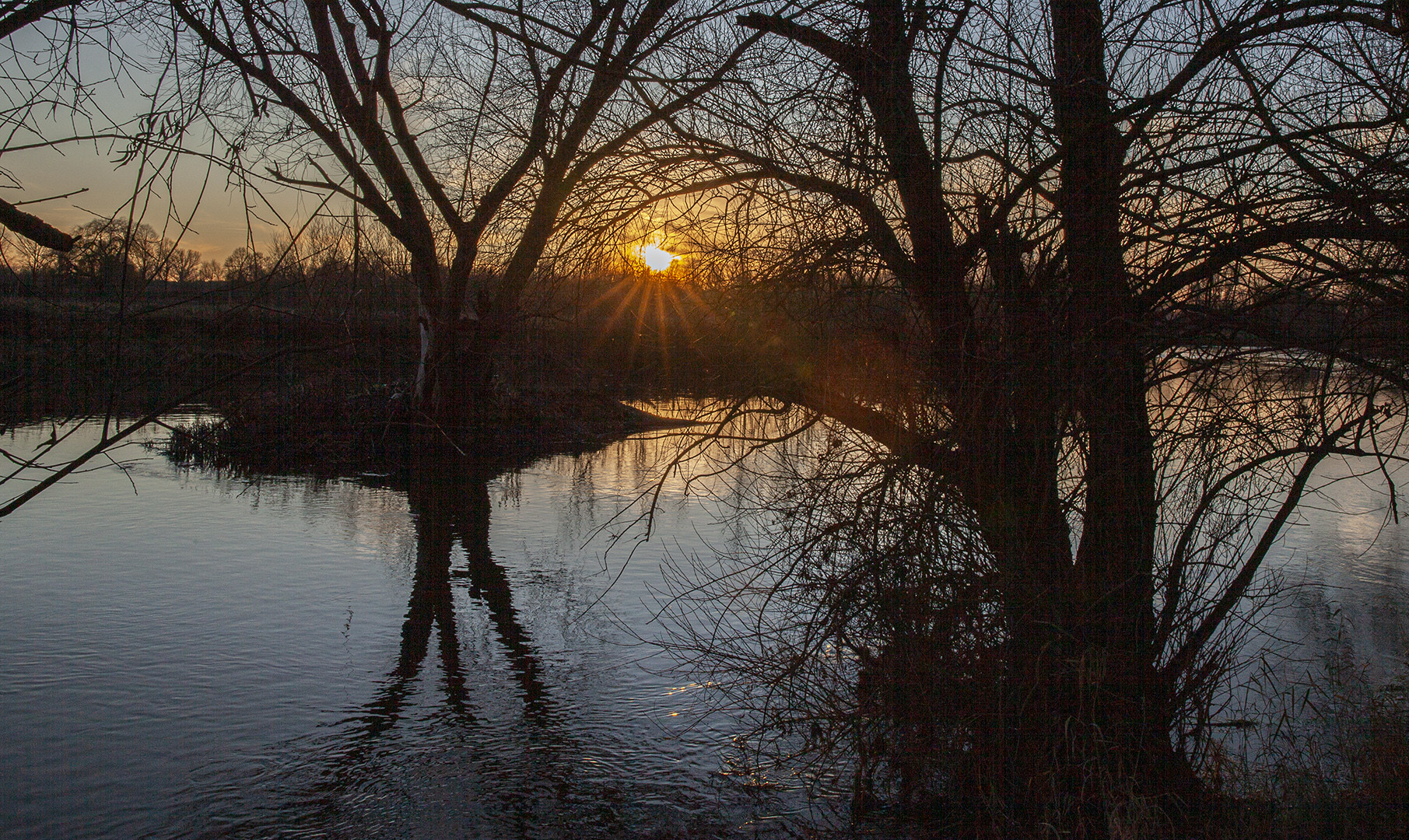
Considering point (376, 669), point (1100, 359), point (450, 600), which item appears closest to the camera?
point (1100, 359)

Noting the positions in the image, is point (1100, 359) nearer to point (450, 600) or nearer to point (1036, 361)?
point (1036, 361)

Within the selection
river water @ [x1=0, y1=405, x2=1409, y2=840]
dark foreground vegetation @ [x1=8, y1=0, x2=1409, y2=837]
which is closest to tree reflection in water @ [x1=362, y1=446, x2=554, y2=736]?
river water @ [x1=0, y1=405, x2=1409, y2=840]

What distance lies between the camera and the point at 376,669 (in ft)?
25.8

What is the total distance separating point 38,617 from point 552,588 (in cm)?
452

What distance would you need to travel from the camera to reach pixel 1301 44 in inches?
197

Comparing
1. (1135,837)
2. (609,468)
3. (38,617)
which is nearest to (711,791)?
(1135,837)

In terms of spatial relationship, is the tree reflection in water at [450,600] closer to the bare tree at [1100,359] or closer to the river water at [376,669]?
the river water at [376,669]

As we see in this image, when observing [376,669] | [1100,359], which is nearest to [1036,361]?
[1100,359]

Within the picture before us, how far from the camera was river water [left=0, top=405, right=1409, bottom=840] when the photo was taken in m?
5.75

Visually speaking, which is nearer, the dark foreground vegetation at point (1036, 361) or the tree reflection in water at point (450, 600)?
the dark foreground vegetation at point (1036, 361)

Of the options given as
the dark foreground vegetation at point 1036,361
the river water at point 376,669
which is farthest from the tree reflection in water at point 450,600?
the dark foreground vegetation at point 1036,361

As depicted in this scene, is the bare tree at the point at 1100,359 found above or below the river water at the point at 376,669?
above

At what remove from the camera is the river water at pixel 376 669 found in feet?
18.9

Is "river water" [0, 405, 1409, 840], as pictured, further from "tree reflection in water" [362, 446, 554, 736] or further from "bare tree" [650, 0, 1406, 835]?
"bare tree" [650, 0, 1406, 835]
